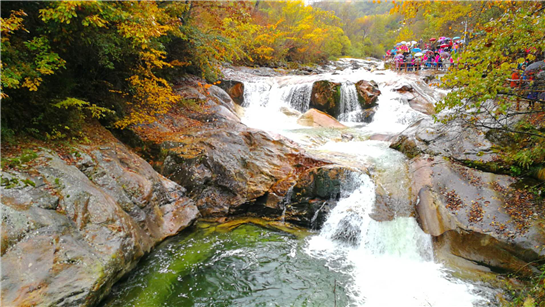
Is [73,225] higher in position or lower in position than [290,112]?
lower

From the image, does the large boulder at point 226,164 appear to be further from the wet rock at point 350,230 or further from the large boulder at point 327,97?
the large boulder at point 327,97

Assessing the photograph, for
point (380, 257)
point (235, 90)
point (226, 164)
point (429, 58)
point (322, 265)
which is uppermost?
point (429, 58)

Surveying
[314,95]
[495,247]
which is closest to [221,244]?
[495,247]

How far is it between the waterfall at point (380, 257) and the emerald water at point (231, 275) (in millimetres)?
374

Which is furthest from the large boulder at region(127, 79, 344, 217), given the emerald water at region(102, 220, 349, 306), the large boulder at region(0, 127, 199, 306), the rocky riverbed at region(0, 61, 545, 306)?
the large boulder at region(0, 127, 199, 306)

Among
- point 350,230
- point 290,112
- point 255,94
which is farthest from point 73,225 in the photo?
point 255,94

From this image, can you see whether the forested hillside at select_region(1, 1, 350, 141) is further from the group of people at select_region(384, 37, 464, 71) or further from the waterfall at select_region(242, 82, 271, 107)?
the group of people at select_region(384, 37, 464, 71)

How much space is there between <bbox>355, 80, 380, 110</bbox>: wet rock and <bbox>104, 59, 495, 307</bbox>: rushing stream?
304 inches

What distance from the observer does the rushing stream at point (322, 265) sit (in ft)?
15.3

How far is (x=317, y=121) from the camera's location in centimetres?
1395

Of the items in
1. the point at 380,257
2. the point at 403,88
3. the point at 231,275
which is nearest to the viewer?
the point at 231,275

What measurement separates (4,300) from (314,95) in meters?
15.4

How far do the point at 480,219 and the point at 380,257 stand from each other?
219 cm

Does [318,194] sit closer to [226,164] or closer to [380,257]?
[380,257]
